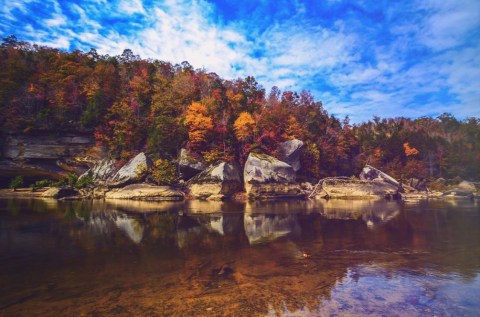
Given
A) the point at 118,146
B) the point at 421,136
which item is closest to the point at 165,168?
the point at 118,146

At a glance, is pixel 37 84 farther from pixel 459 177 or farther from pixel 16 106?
pixel 459 177

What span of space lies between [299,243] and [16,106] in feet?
154

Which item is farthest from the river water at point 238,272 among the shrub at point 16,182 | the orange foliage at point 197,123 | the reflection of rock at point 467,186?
the reflection of rock at point 467,186

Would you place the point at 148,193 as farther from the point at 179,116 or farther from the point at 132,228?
the point at 132,228

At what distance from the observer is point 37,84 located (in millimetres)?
43094

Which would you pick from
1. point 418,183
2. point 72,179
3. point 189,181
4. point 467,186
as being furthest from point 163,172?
point 467,186

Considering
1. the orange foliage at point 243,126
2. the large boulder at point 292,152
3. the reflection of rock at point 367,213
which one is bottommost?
the reflection of rock at point 367,213

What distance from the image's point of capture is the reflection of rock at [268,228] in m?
12.5

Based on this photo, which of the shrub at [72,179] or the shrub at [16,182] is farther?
the shrub at [16,182]

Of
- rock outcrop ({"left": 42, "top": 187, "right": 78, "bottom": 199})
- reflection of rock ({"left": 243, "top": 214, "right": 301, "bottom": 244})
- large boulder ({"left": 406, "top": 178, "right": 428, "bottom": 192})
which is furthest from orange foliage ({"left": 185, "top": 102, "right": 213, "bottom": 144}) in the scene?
large boulder ({"left": 406, "top": 178, "right": 428, "bottom": 192})

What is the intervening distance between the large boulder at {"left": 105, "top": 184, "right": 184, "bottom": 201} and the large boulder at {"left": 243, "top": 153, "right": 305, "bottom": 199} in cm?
904

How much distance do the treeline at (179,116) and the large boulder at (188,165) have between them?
1.31m

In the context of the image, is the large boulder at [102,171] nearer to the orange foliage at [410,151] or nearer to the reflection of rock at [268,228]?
the reflection of rock at [268,228]

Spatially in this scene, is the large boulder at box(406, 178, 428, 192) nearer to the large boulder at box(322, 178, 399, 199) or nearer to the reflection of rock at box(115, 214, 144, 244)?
the large boulder at box(322, 178, 399, 199)
